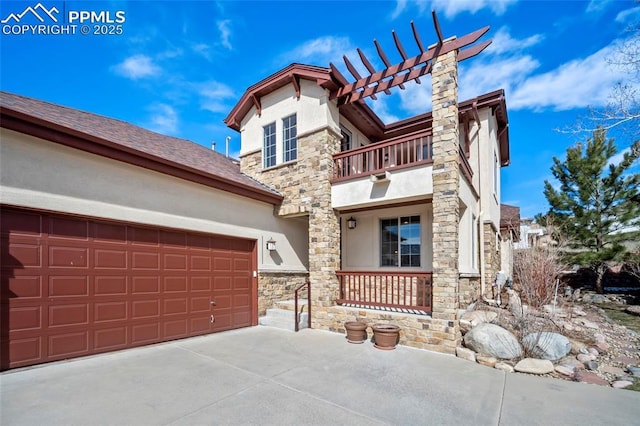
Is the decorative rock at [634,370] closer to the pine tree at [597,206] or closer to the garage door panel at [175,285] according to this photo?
the garage door panel at [175,285]

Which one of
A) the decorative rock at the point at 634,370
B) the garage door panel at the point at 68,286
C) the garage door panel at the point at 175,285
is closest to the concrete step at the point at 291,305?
the garage door panel at the point at 175,285

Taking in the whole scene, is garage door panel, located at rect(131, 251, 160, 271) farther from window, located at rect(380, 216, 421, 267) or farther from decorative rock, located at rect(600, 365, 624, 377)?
decorative rock, located at rect(600, 365, 624, 377)

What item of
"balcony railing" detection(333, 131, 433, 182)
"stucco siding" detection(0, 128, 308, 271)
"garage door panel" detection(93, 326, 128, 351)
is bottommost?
"garage door panel" detection(93, 326, 128, 351)

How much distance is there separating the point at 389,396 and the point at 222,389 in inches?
97.3

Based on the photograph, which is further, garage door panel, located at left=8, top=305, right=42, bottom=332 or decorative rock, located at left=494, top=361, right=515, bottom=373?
decorative rock, located at left=494, top=361, right=515, bottom=373

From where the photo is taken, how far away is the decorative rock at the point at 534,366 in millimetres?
5395

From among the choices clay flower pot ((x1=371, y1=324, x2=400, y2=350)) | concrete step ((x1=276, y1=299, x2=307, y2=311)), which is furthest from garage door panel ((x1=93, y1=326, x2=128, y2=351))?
clay flower pot ((x1=371, y1=324, x2=400, y2=350))

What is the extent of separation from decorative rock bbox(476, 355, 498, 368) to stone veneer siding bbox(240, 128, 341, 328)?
12.6 ft

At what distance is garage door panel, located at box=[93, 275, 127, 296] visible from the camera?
5980 millimetres

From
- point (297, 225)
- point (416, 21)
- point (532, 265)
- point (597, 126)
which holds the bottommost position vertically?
point (532, 265)

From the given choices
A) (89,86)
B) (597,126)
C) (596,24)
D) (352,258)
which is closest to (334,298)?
(352,258)

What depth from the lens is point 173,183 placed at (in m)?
7.39

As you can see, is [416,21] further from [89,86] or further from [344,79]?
[89,86]

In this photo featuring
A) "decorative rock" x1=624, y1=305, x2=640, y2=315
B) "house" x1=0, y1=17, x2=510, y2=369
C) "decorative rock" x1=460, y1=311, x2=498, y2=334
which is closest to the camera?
"house" x1=0, y1=17, x2=510, y2=369
